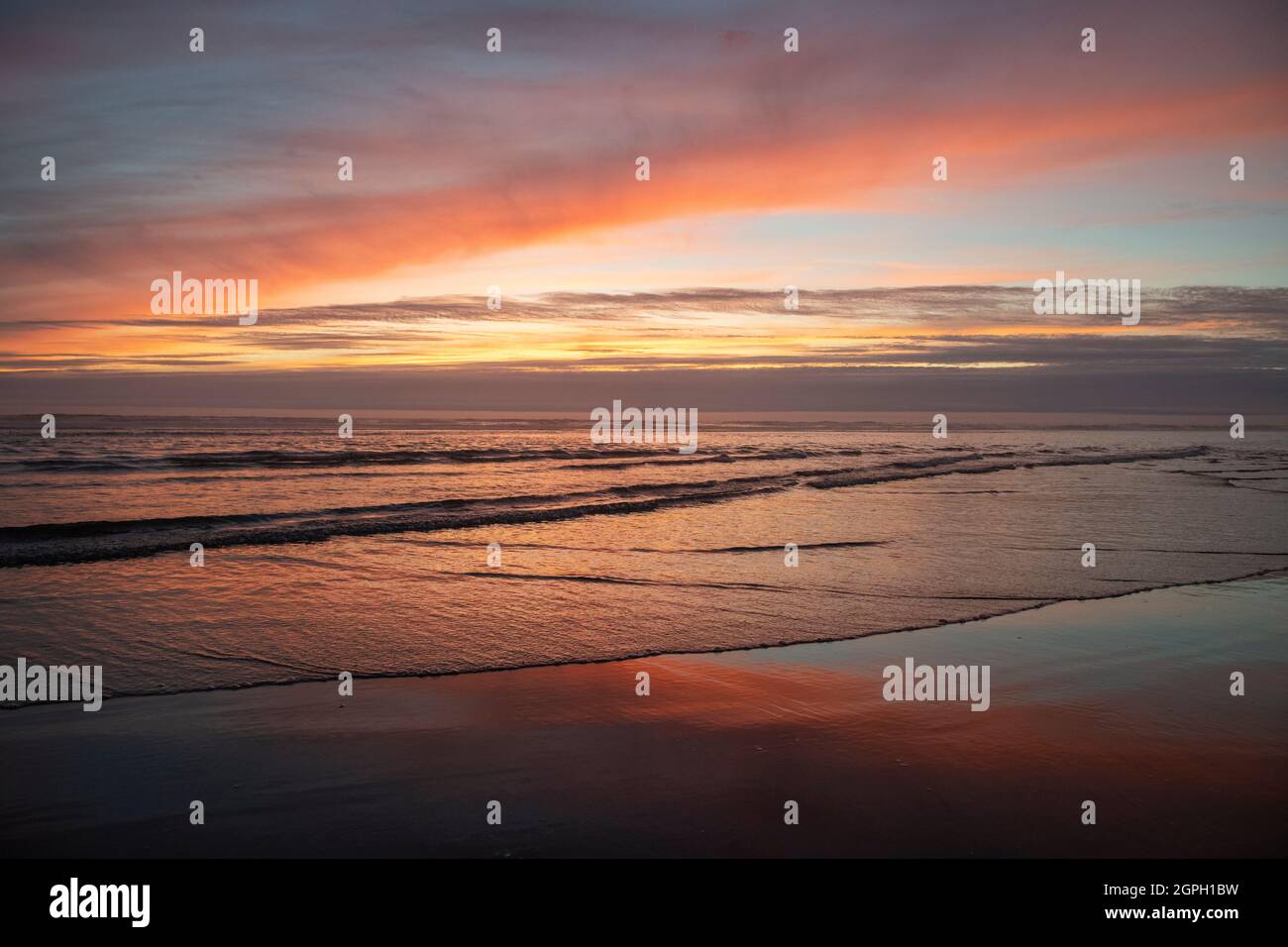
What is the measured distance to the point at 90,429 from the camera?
50.7m

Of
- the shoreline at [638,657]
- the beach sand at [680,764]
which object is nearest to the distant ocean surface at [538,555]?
the shoreline at [638,657]

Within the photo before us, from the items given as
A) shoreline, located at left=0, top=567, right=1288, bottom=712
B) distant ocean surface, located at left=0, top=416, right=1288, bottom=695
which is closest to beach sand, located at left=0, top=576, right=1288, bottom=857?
shoreline, located at left=0, top=567, right=1288, bottom=712

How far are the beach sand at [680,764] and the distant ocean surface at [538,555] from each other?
3.60 ft

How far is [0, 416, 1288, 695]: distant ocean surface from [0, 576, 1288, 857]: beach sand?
3.60 feet

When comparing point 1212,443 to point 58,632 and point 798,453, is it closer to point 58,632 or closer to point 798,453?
point 798,453

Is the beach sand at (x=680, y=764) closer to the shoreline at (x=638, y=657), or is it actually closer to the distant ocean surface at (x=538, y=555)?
the shoreline at (x=638, y=657)

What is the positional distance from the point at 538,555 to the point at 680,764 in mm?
8729

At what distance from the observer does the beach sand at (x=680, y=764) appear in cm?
480

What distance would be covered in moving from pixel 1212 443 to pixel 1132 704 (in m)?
51.0

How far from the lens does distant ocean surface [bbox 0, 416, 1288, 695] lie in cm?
894

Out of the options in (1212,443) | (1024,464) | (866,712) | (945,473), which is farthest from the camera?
(1212,443)

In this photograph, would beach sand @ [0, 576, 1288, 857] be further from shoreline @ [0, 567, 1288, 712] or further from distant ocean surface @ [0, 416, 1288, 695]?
distant ocean surface @ [0, 416, 1288, 695]

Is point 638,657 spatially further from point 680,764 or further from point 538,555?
point 538,555
